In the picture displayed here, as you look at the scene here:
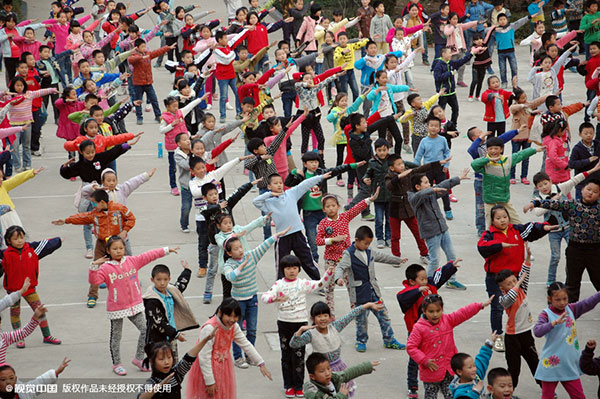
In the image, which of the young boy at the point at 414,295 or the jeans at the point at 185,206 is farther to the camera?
the jeans at the point at 185,206

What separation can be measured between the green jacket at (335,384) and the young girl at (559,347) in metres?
1.82

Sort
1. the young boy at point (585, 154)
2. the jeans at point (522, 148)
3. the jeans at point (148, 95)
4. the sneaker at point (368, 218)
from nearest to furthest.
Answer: the young boy at point (585, 154), the sneaker at point (368, 218), the jeans at point (522, 148), the jeans at point (148, 95)

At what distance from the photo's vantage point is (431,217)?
11109 millimetres

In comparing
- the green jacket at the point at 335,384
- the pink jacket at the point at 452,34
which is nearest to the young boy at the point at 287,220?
the green jacket at the point at 335,384

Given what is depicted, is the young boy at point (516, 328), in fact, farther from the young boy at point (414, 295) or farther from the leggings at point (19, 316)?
the leggings at point (19, 316)

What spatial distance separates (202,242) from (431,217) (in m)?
3.19

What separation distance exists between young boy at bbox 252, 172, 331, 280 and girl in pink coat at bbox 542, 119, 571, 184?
13.2 feet

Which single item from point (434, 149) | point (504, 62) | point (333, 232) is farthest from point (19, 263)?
point (504, 62)

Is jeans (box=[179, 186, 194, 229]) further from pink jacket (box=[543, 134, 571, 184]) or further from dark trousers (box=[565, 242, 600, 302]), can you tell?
dark trousers (box=[565, 242, 600, 302])

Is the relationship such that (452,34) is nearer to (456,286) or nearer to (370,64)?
(370,64)

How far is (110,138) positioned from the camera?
13.3 meters

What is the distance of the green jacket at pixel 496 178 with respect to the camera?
11648 mm

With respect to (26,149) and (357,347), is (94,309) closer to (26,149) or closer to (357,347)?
(357,347)

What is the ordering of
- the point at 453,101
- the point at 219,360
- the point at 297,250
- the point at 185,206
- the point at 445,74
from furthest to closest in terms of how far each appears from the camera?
1. the point at 453,101
2. the point at 445,74
3. the point at 185,206
4. the point at 297,250
5. the point at 219,360
